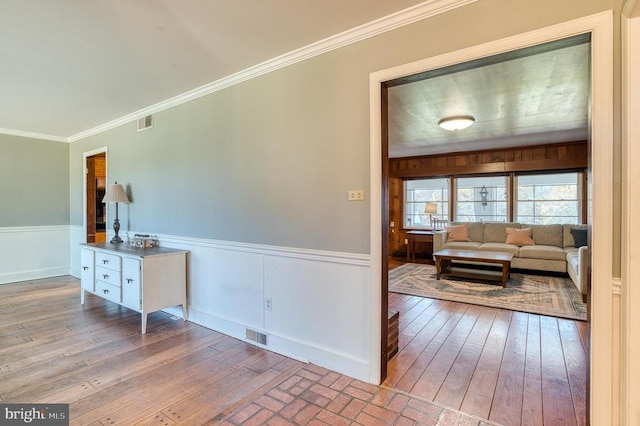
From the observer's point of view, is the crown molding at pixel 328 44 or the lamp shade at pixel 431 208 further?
the lamp shade at pixel 431 208

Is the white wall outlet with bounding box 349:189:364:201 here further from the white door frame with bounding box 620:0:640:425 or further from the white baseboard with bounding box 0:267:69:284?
the white baseboard with bounding box 0:267:69:284

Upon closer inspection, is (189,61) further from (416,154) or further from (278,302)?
(416,154)

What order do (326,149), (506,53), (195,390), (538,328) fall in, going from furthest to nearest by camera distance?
(538,328)
(326,149)
(195,390)
(506,53)

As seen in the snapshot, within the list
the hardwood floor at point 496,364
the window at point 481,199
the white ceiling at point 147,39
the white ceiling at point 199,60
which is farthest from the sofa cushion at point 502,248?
the white ceiling at point 147,39

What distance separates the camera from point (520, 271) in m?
5.72

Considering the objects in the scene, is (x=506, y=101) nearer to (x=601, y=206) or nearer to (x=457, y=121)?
(x=457, y=121)

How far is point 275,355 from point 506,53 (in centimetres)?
264

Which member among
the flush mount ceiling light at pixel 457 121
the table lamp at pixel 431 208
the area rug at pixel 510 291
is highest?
the flush mount ceiling light at pixel 457 121

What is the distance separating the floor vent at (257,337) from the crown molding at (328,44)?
2298mm

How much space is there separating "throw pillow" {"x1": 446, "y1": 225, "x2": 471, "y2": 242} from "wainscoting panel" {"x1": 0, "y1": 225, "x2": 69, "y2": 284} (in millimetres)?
7273

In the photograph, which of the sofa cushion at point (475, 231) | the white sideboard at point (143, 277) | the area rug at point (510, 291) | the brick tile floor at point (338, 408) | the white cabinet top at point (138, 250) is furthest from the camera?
the sofa cushion at point (475, 231)

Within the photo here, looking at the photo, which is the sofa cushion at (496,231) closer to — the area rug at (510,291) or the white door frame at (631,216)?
the area rug at (510,291)

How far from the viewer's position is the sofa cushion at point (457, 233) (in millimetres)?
6461

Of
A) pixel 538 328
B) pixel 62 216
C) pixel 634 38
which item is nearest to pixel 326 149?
pixel 634 38
